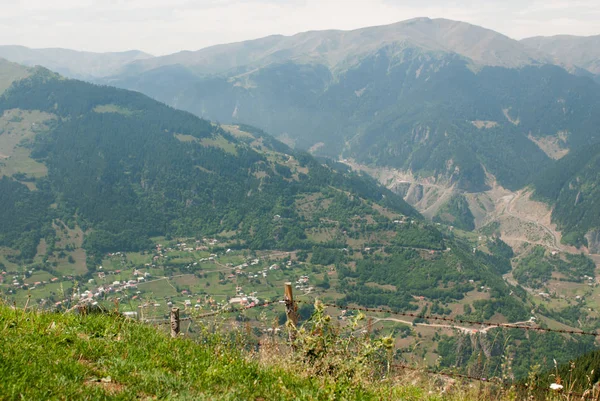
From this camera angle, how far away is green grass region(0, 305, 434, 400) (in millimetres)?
6781

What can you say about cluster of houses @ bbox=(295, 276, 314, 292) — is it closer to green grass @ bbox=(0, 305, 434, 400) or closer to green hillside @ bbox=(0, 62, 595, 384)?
green hillside @ bbox=(0, 62, 595, 384)

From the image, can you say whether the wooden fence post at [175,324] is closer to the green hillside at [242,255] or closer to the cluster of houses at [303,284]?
the green hillside at [242,255]

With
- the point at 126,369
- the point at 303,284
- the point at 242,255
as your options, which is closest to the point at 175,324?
the point at 126,369

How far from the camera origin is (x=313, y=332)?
898 centimetres

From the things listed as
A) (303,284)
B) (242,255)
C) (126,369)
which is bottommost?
(242,255)

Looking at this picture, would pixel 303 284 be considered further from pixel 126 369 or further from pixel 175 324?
pixel 126 369

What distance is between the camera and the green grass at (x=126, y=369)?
22.2 feet

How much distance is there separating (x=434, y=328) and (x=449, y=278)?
1573 inches

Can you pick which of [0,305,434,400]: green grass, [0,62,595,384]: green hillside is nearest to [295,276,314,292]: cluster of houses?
[0,62,595,384]: green hillside

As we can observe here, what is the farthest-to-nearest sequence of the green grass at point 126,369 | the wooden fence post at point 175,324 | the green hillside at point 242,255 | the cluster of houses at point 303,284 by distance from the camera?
1. the cluster of houses at point 303,284
2. the green hillside at point 242,255
3. the wooden fence post at point 175,324
4. the green grass at point 126,369

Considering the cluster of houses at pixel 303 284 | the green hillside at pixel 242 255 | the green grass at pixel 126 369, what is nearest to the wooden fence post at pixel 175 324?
the green grass at pixel 126 369

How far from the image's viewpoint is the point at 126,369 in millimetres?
7664

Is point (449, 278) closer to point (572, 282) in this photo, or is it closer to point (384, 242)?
point (384, 242)

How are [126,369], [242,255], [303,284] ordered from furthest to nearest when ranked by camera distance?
[242,255] < [303,284] < [126,369]
